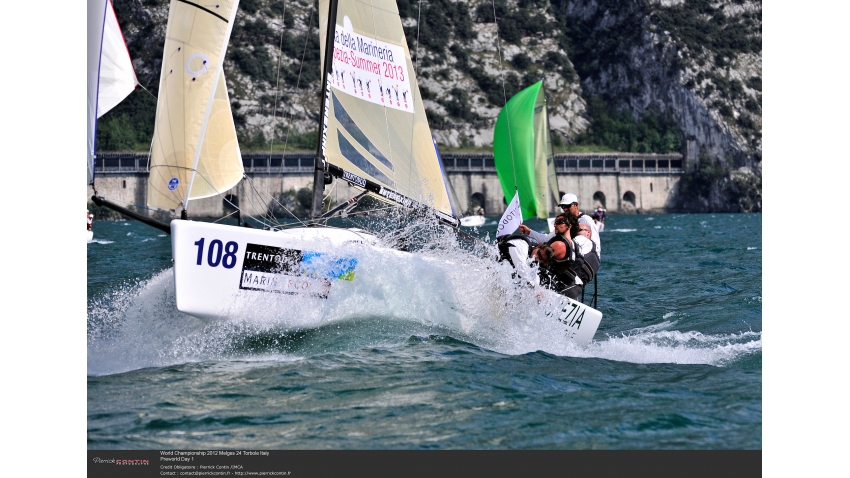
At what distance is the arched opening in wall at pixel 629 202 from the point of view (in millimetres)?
82375

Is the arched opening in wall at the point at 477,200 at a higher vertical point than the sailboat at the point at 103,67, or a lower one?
higher

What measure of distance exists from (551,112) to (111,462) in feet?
282

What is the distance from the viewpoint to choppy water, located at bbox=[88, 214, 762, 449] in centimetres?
584

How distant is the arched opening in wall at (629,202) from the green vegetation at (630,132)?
6.80 metres

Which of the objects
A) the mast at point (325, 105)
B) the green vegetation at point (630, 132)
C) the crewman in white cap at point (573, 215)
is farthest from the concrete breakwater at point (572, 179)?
the crewman in white cap at point (573, 215)

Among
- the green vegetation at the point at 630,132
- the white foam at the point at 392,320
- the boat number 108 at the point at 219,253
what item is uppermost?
A: the green vegetation at the point at 630,132

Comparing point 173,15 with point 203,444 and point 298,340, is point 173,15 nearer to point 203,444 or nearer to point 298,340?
point 298,340

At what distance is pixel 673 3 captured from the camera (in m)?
95.3

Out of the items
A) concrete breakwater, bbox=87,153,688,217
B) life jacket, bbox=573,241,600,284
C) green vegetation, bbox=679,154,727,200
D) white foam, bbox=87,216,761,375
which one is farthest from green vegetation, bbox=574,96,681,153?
white foam, bbox=87,216,761,375

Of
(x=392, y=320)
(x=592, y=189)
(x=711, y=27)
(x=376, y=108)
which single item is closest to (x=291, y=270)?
(x=392, y=320)

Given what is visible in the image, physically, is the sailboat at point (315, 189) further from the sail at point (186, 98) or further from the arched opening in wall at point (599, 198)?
the arched opening in wall at point (599, 198)

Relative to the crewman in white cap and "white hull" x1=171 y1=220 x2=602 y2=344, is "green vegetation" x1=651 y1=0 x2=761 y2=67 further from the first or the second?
"white hull" x1=171 y1=220 x2=602 y2=344

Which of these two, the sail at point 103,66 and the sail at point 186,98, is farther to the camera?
the sail at point 186,98
